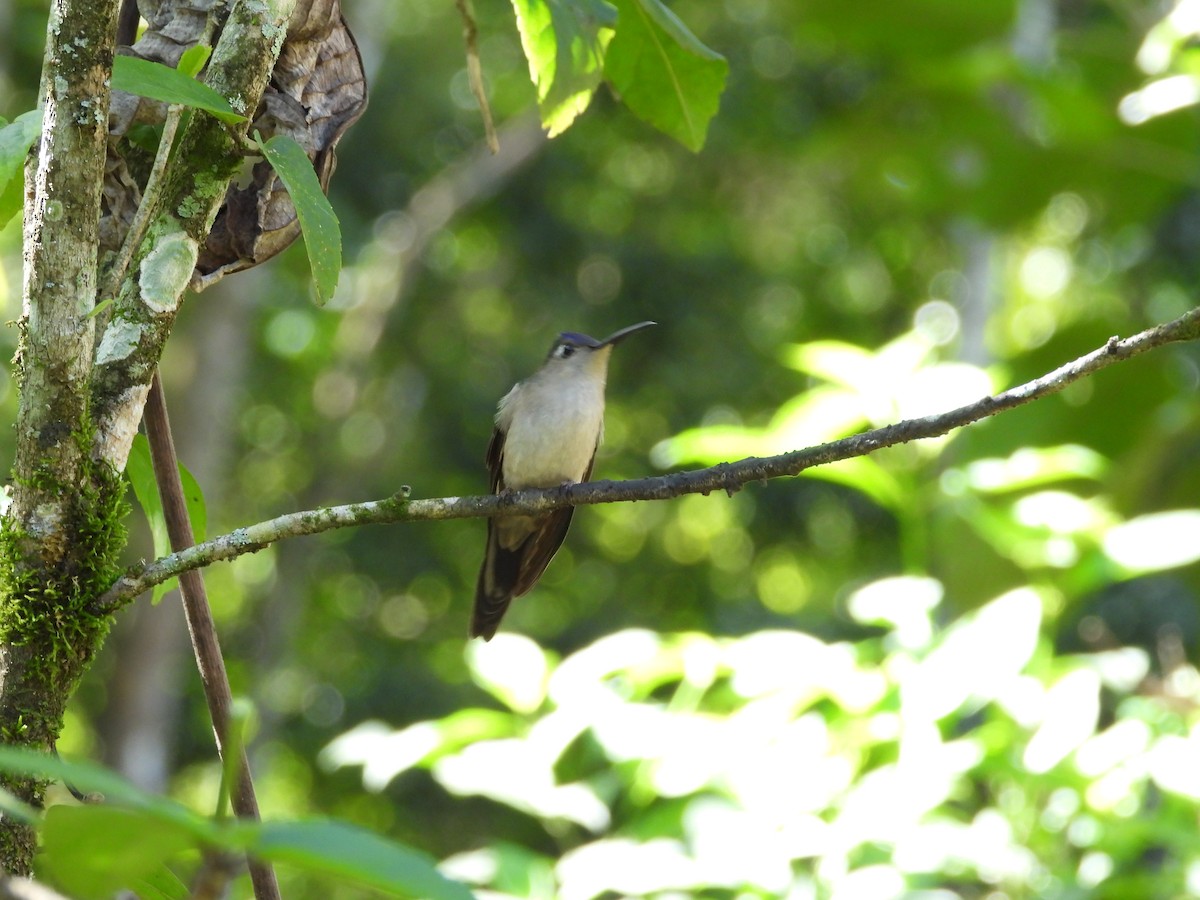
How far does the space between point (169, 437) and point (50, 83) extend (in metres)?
0.57

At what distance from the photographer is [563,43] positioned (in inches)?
93.1

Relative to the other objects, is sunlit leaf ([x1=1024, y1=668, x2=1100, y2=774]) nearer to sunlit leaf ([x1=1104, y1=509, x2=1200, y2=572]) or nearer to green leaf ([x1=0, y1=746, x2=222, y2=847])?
sunlit leaf ([x1=1104, y1=509, x2=1200, y2=572])

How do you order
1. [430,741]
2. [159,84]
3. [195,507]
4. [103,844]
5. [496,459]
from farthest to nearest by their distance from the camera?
[496,459] < [430,741] < [195,507] < [159,84] < [103,844]

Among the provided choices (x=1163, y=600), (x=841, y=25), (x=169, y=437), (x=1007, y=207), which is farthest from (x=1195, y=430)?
(x=169, y=437)

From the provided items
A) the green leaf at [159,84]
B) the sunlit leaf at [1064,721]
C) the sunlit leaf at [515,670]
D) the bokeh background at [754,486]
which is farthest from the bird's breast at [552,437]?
the green leaf at [159,84]

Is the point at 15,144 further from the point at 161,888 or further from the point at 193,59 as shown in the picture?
the point at 161,888

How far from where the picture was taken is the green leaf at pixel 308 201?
1869mm

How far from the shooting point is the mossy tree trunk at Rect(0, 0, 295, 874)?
1.69 meters

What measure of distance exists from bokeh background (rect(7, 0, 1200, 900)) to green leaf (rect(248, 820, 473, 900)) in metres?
2.12

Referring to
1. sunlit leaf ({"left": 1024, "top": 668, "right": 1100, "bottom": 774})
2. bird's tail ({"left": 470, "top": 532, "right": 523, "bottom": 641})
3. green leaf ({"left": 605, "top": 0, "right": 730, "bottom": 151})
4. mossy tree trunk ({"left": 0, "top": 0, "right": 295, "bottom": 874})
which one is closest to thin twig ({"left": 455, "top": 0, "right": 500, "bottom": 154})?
green leaf ({"left": 605, "top": 0, "right": 730, "bottom": 151})

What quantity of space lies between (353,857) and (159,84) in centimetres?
115

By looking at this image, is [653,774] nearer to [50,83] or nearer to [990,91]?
[50,83]

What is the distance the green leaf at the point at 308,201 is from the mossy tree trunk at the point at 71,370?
4.2 inches

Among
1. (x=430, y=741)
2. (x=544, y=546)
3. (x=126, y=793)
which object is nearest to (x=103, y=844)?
(x=126, y=793)
